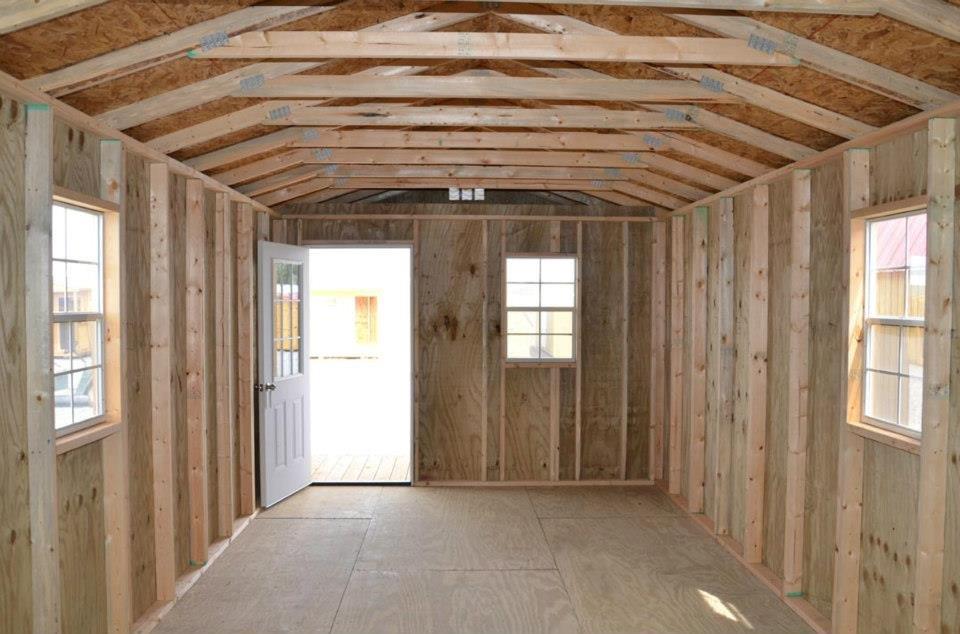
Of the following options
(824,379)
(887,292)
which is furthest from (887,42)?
(824,379)

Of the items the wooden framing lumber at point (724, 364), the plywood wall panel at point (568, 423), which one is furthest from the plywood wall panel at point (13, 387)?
the plywood wall panel at point (568, 423)

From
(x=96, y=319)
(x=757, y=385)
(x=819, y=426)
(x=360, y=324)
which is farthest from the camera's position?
(x=360, y=324)

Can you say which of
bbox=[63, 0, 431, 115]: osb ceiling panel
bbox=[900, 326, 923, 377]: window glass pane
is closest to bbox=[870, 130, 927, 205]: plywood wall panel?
bbox=[900, 326, 923, 377]: window glass pane

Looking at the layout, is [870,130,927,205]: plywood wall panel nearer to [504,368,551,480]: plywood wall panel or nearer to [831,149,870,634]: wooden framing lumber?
[831,149,870,634]: wooden framing lumber

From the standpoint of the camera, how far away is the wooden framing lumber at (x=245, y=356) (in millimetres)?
5805

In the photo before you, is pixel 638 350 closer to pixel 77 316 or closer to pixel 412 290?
pixel 412 290

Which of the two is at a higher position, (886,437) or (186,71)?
(186,71)

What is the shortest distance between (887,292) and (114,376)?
12.2ft

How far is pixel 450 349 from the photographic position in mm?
6922

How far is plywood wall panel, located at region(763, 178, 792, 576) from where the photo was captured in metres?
4.54

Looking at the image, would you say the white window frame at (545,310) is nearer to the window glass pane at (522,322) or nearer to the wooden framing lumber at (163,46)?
the window glass pane at (522,322)

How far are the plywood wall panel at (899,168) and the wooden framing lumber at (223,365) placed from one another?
13.5 ft

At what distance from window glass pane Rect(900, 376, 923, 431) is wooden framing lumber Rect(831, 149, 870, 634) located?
28cm

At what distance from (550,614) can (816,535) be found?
1554 mm
